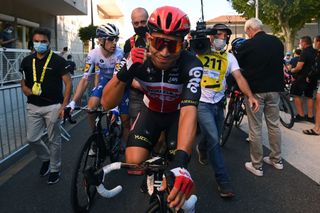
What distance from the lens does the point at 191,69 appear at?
2.72 m

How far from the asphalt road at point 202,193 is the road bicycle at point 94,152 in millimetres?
234

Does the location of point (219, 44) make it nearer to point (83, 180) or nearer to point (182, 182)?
point (83, 180)

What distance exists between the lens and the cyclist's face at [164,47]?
250 centimetres

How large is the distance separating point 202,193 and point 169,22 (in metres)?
2.61

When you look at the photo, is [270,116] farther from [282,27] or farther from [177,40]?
[282,27]

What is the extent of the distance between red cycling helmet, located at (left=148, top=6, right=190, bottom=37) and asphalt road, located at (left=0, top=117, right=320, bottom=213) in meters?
2.22

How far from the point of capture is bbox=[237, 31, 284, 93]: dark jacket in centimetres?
505

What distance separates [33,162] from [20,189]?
3.83ft

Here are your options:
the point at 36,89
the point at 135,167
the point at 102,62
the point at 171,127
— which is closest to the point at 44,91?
the point at 36,89

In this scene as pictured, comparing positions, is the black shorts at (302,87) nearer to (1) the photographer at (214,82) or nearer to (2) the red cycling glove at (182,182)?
(1) the photographer at (214,82)

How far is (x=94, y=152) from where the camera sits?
4.12 metres

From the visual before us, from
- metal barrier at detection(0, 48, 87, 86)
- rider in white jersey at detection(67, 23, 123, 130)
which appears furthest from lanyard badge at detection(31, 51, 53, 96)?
metal barrier at detection(0, 48, 87, 86)

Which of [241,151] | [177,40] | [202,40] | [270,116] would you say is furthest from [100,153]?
[241,151]

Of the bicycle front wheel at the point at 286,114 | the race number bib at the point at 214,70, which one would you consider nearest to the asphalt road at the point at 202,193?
the race number bib at the point at 214,70
